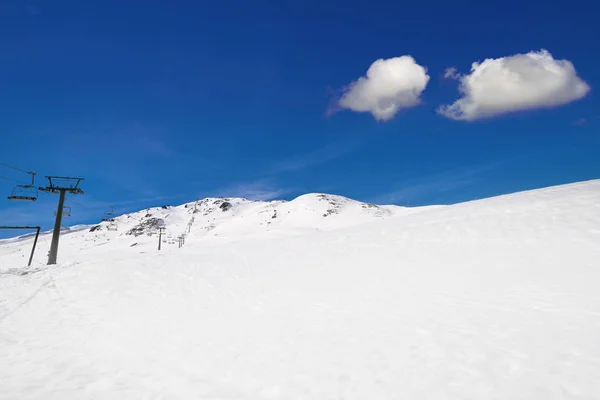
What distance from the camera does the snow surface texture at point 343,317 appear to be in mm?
6707

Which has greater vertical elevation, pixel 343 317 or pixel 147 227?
pixel 147 227

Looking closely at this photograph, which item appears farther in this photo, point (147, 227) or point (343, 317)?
point (147, 227)

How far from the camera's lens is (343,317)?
35.4 ft

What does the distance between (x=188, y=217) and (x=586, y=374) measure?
154 metres

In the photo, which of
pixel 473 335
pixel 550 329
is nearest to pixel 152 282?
pixel 473 335

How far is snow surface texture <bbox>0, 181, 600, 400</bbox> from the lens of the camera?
6707mm

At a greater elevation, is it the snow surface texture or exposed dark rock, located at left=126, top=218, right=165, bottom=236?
exposed dark rock, located at left=126, top=218, right=165, bottom=236

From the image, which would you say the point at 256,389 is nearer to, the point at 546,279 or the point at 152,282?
the point at 546,279

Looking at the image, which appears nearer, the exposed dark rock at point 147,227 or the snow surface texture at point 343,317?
the snow surface texture at point 343,317

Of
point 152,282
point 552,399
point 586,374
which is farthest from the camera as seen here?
point 152,282

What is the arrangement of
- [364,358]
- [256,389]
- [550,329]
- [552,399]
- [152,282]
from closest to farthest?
[552,399] → [256,389] → [364,358] → [550,329] → [152,282]

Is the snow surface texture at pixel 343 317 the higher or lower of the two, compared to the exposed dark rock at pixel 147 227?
lower

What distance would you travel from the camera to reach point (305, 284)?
15500 millimetres

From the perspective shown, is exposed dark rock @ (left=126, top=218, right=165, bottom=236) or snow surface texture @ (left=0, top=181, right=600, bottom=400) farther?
exposed dark rock @ (left=126, top=218, right=165, bottom=236)
